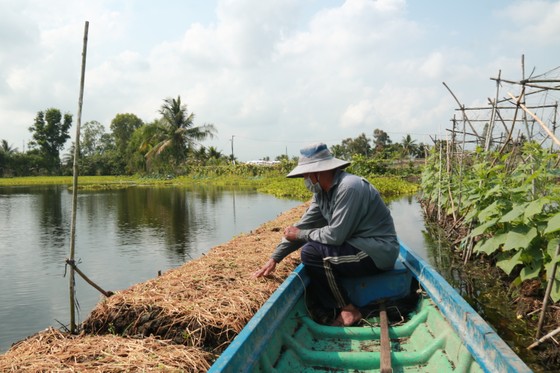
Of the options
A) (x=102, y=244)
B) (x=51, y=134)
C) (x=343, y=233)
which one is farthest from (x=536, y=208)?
(x=51, y=134)

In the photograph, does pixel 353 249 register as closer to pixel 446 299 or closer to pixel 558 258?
pixel 446 299

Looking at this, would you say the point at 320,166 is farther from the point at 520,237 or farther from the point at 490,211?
the point at 490,211

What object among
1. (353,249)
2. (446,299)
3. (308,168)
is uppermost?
(308,168)

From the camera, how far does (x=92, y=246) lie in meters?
10.9

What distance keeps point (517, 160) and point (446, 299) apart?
620 centimetres

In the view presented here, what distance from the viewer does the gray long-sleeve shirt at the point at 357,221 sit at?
3.27 meters

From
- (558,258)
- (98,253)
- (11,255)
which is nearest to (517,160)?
(558,258)

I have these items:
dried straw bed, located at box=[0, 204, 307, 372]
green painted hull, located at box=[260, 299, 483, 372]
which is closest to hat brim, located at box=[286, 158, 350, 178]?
green painted hull, located at box=[260, 299, 483, 372]

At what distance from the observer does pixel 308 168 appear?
343cm

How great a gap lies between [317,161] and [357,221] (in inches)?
22.4

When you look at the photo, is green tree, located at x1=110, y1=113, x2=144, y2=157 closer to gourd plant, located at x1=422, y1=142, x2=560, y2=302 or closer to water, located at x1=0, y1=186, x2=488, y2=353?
water, located at x1=0, y1=186, x2=488, y2=353

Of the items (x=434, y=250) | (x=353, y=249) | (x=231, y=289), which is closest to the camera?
(x=353, y=249)

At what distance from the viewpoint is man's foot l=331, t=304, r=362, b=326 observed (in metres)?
3.37

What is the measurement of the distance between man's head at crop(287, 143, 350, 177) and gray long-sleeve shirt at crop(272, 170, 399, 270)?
129 mm
